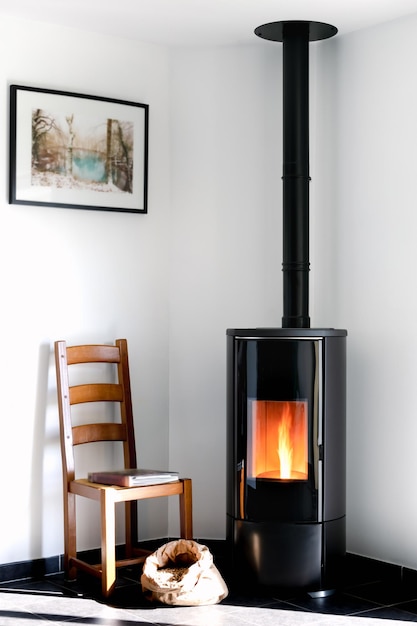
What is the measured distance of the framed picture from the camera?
3805 millimetres

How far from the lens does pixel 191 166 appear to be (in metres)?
4.24

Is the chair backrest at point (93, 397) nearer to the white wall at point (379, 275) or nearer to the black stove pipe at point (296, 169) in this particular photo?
the black stove pipe at point (296, 169)

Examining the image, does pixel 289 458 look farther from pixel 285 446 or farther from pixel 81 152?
pixel 81 152

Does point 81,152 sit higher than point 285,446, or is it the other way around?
point 81,152

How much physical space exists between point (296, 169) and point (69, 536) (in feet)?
5.88

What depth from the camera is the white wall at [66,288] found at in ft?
12.5

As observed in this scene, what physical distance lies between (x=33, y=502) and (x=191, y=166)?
1.67 meters

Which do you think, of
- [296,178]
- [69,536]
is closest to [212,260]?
[296,178]

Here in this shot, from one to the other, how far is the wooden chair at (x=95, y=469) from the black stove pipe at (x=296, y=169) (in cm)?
80

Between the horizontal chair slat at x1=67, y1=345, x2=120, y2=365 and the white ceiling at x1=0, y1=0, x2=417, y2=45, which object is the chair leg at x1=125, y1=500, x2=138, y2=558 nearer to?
the horizontal chair slat at x1=67, y1=345, x2=120, y2=365

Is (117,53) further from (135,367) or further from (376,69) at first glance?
(135,367)

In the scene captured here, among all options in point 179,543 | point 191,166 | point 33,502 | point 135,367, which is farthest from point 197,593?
point 191,166

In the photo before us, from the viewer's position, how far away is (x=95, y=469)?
4.04 m

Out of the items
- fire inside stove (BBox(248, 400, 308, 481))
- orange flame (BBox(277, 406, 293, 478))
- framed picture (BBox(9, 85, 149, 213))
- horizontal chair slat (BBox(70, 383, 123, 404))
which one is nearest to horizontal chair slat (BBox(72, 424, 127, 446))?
horizontal chair slat (BBox(70, 383, 123, 404))
